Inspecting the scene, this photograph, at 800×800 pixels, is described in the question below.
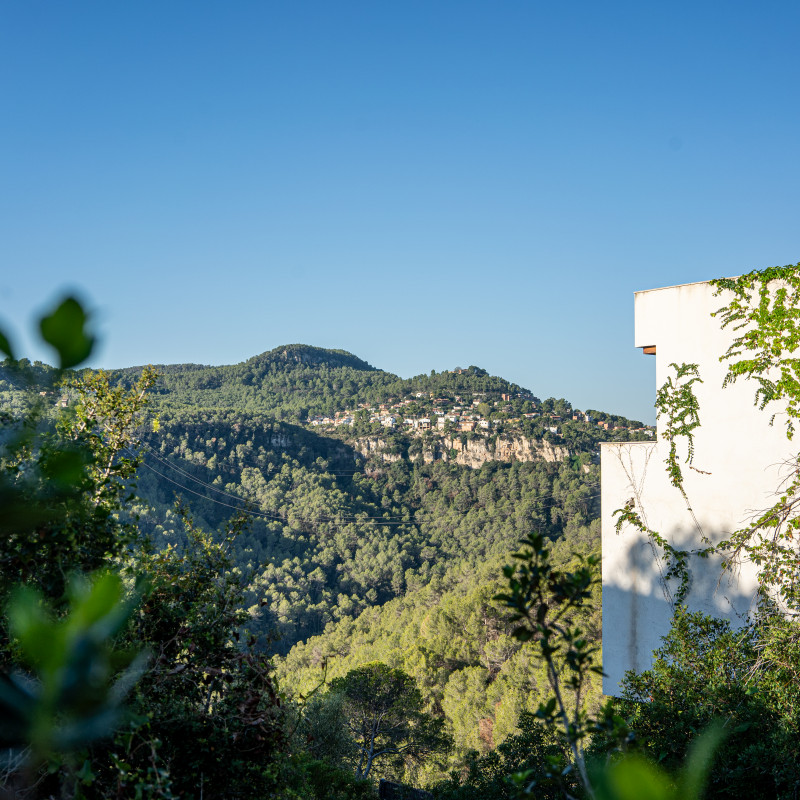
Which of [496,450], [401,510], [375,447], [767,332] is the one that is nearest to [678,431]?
[767,332]

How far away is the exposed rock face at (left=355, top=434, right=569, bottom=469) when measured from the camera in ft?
195

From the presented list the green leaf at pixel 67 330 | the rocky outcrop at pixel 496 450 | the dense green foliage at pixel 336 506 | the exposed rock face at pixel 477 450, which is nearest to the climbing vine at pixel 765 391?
the green leaf at pixel 67 330

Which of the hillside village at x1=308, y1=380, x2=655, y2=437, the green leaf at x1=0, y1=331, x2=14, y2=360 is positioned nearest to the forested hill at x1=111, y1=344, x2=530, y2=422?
the hillside village at x1=308, y1=380, x2=655, y2=437

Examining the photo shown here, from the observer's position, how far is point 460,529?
52219mm

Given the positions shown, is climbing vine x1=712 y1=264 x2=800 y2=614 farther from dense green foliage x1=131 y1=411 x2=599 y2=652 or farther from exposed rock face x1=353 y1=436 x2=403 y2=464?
exposed rock face x1=353 y1=436 x2=403 y2=464

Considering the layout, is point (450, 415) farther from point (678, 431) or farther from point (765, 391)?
point (765, 391)

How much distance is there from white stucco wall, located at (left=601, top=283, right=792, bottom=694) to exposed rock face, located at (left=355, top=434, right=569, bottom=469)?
5076 centimetres

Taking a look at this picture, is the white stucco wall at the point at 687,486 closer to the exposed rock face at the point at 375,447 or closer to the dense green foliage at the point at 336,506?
the dense green foliage at the point at 336,506

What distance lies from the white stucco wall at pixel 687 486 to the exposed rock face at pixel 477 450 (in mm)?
50756

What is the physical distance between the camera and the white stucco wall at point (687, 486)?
623 cm

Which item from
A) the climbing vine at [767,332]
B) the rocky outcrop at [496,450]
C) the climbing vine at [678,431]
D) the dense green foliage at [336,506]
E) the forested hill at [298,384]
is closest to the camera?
the climbing vine at [767,332]

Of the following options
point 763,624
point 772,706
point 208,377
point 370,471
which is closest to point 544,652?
point 772,706

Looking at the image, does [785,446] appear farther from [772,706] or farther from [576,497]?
[576,497]

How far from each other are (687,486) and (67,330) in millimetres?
7037
